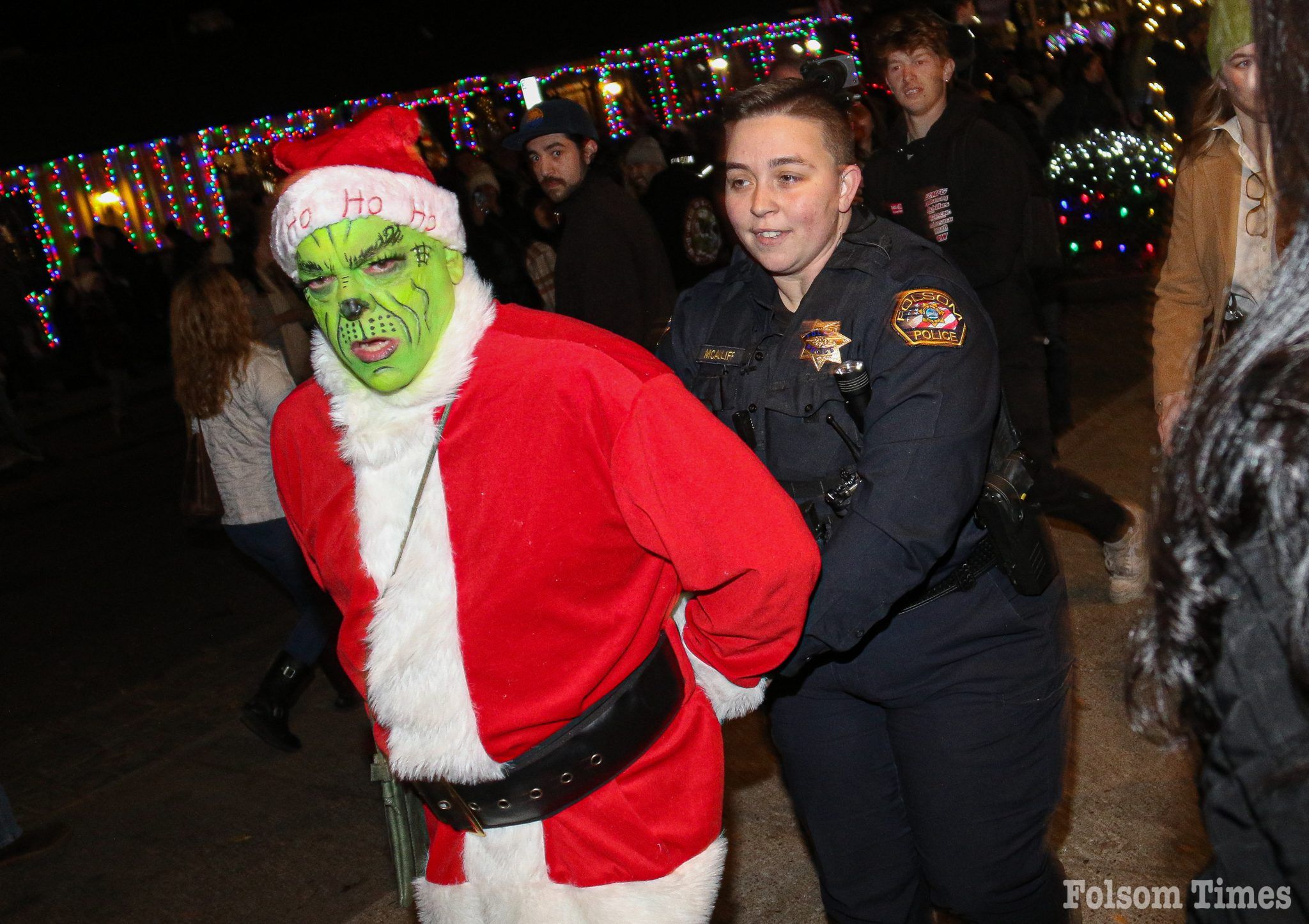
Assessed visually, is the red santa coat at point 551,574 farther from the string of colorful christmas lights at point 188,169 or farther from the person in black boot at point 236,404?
the string of colorful christmas lights at point 188,169

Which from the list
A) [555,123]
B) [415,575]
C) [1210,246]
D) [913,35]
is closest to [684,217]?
[555,123]

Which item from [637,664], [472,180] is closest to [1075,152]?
[472,180]

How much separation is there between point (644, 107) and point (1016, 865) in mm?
22176

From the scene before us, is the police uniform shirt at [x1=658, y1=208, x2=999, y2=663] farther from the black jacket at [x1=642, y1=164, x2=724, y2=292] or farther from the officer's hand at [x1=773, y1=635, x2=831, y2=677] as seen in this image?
the black jacket at [x1=642, y1=164, x2=724, y2=292]

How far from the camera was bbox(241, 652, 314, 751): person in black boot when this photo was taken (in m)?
5.09

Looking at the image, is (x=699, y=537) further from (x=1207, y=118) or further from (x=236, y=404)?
(x=236, y=404)

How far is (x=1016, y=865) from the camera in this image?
254 centimetres

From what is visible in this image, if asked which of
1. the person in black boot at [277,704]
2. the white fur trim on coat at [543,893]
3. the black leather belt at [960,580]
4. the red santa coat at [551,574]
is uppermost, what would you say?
the red santa coat at [551,574]

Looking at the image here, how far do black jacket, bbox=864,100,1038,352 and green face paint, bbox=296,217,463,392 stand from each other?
2750 millimetres

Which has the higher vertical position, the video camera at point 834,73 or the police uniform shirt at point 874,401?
the video camera at point 834,73

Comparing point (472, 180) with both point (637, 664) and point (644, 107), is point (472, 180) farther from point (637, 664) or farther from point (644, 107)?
point (644, 107)

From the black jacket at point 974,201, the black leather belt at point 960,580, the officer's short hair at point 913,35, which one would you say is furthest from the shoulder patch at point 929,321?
the officer's short hair at point 913,35

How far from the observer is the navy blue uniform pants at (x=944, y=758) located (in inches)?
98.8

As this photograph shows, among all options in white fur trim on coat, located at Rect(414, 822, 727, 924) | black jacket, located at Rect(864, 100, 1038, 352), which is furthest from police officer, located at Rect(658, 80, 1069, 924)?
black jacket, located at Rect(864, 100, 1038, 352)
